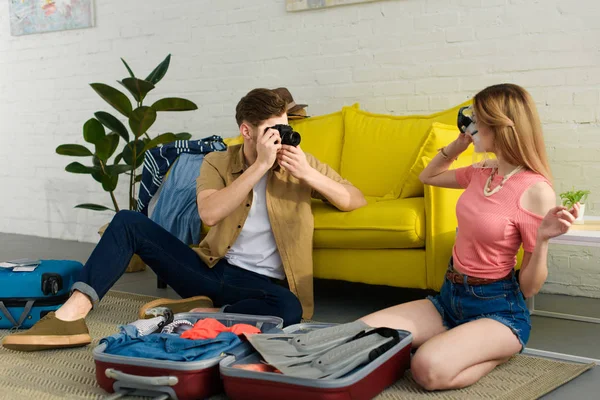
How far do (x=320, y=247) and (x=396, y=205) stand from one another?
36 cm

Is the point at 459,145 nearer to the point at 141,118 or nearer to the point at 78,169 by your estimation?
the point at 141,118

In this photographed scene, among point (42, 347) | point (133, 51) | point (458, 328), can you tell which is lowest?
point (42, 347)

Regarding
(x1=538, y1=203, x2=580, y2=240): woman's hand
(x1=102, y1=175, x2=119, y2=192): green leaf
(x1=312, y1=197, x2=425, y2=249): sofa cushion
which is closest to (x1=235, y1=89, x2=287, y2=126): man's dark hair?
(x1=312, y1=197, x2=425, y2=249): sofa cushion

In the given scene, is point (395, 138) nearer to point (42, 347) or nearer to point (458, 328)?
point (458, 328)

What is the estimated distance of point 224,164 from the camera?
270cm

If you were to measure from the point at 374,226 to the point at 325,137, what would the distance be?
39.0 inches

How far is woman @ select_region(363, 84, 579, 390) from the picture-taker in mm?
1930

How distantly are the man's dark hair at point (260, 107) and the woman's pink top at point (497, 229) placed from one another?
791mm

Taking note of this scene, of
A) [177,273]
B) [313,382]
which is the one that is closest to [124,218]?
[177,273]

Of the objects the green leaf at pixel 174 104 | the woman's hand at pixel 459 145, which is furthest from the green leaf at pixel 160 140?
the woman's hand at pixel 459 145

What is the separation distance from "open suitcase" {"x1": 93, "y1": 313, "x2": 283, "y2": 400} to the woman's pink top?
70cm

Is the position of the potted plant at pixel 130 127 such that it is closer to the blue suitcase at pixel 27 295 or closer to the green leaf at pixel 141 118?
the green leaf at pixel 141 118

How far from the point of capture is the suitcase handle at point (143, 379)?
1.85 meters

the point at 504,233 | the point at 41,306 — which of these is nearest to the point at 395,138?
the point at 504,233
